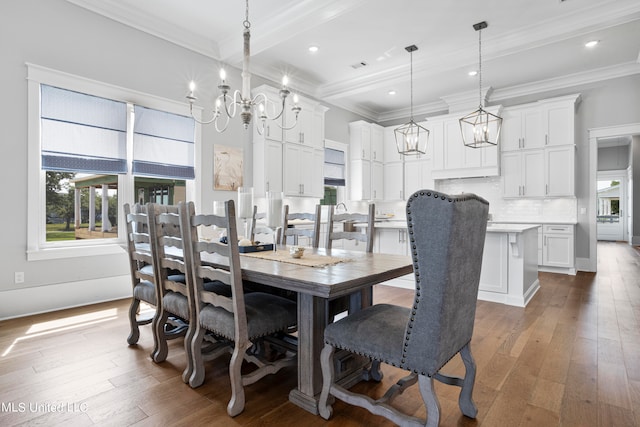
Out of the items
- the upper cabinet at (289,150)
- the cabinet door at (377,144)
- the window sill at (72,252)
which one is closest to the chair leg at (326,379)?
the window sill at (72,252)

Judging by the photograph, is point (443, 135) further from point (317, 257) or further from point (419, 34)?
point (317, 257)

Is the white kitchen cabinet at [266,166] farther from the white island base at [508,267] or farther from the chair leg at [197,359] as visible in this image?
the chair leg at [197,359]

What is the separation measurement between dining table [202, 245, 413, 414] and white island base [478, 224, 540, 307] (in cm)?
223

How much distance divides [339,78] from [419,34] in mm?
1741

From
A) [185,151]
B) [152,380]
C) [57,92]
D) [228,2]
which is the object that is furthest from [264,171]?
[152,380]

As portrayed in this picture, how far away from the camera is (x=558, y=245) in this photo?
5551 millimetres

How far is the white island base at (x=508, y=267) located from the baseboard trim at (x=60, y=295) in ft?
13.5

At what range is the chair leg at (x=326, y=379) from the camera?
5.51 feet

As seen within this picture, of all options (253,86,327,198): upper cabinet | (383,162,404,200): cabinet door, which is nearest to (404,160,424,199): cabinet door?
(383,162,404,200): cabinet door

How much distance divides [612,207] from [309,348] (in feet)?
50.4

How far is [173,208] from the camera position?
2.12 meters

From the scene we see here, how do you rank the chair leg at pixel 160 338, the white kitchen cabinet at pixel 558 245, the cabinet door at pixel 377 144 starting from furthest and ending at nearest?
the cabinet door at pixel 377 144, the white kitchen cabinet at pixel 558 245, the chair leg at pixel 160 338

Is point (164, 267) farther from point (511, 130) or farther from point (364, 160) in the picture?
point (511, 130)

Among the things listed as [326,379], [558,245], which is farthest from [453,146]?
[326,379]
